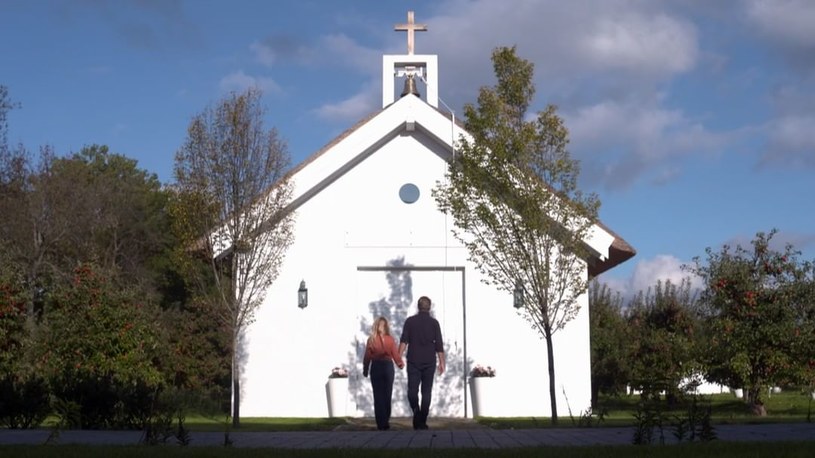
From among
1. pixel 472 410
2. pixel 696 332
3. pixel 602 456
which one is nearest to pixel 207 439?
pixel 602 456

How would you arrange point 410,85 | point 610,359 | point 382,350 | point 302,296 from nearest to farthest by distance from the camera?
1. point 382,350
2. point 302,296
3. point 410,85
4. point 610,359

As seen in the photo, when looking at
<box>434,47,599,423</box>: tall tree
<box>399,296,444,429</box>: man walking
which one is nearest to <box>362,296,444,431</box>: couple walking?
<box>399,296,444,429</box>: man walking

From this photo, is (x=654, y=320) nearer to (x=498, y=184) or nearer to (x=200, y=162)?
(x=498, y=184)

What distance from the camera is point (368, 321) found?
1883 cm

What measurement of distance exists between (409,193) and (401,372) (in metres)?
3.19

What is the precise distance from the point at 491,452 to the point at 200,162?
8547 mm

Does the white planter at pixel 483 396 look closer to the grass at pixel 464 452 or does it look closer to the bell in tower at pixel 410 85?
the bell in tower at pixel 410 85

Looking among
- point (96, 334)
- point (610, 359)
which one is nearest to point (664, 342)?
point (610, 359)

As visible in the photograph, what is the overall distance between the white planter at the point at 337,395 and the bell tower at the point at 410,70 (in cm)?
596

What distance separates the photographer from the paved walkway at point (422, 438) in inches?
369

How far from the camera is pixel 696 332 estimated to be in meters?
21.0

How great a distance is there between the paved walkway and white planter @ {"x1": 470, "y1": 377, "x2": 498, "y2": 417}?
22.1ft

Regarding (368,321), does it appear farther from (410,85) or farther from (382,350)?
(410,85)

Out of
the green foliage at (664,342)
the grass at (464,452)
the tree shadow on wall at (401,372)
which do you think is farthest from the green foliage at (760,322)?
the grass at (464,452)
